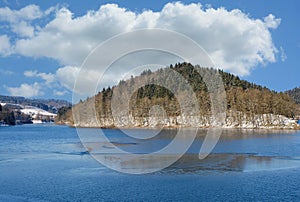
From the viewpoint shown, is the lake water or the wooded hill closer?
the lake water

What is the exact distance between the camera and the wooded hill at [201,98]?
123 metres

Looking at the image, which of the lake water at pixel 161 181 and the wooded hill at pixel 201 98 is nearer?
the lake water at pixel 161 181

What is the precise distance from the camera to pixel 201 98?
139125mm

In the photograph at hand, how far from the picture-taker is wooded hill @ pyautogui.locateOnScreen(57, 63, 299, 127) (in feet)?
404

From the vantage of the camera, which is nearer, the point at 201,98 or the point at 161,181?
the point at 161,181

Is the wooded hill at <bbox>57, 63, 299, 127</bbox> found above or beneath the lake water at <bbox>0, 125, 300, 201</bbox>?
above

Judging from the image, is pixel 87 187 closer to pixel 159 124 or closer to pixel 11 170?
pixel 11 170

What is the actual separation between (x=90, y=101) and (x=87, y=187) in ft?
542

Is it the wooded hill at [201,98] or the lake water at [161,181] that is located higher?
the wooded hill at [201,98]

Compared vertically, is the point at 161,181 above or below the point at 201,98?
below

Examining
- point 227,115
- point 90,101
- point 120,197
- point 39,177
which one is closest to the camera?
point 120,197

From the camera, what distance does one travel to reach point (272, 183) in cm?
2748

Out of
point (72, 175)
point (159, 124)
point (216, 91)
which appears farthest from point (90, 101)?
point (72, 175)

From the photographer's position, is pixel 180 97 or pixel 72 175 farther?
pixel 180 97
